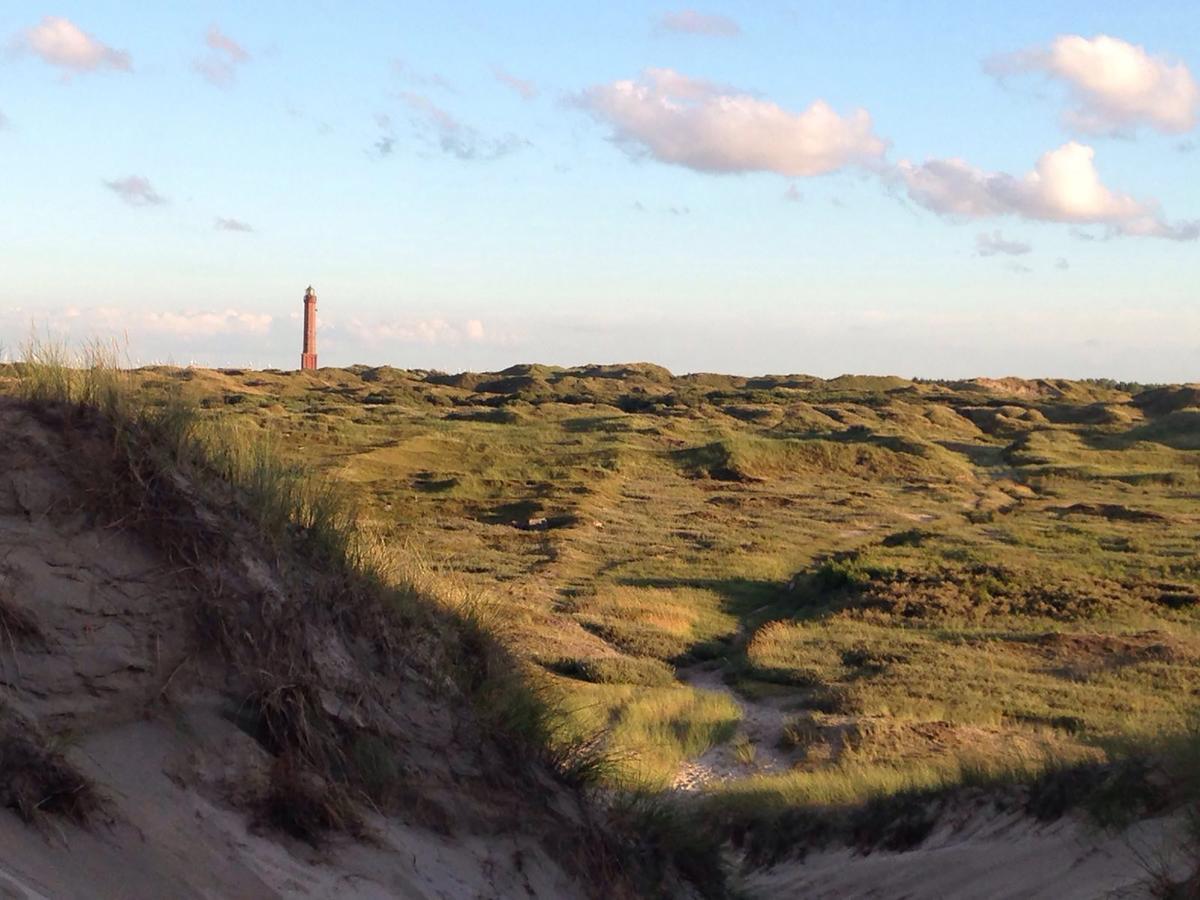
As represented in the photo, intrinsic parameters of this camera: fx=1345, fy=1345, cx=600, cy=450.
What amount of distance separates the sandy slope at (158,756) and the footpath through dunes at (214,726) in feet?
0.04

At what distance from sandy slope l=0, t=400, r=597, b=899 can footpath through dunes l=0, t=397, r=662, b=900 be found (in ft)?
0.04

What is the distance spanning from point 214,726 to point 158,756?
378 millimetres

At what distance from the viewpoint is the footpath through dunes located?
17.7 feet

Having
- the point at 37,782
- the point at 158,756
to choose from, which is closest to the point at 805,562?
the point at 158,756

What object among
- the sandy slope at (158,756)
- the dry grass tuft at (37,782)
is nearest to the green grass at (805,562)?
the sandy slope at (158,756)

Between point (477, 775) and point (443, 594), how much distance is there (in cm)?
260

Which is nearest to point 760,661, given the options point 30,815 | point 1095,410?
point 30,815

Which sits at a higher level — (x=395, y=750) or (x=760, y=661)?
(x=395, y=750)

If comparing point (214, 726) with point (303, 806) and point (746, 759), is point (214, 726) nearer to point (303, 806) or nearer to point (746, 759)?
point (303, 806)

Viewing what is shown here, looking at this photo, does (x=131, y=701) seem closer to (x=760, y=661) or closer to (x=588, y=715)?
(x=588, y=715)

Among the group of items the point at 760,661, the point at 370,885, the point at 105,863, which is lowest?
the point at 760,661

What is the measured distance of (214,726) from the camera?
6.36 meters

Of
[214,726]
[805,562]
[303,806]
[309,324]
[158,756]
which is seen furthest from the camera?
[309,324]

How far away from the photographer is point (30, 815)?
5.03 m
